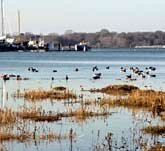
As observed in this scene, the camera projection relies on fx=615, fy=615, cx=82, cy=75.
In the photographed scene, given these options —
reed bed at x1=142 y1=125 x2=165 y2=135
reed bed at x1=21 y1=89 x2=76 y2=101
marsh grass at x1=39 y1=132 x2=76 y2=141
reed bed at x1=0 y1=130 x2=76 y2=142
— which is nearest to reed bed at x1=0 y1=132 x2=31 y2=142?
reed bed at x1=0 y1=130 x2=76 y2=142

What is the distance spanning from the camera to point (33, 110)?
28609 millimetres

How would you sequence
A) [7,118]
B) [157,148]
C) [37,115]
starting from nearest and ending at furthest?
[157,148]
[7,118]
[37,115]

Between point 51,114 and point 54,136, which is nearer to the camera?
point 54,136

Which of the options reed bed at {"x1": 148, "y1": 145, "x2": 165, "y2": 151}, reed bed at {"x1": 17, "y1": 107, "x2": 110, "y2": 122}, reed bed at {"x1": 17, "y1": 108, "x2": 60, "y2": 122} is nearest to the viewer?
reed bed at {"x1": 148, "y1": 145, "x2": 165, "y2": 151}

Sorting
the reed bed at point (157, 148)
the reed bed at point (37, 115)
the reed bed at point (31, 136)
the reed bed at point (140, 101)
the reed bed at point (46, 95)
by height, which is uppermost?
the reed bed at point (157, 148)

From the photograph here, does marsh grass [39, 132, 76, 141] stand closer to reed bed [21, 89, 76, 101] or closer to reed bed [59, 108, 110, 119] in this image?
reed bed [59, 108, 110, 119]

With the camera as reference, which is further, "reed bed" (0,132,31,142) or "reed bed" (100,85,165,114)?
"reed bed" (100,85,165,114)

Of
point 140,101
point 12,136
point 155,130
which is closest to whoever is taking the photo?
point 12,136

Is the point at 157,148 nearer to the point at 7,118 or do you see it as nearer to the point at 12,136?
the point at 12,136

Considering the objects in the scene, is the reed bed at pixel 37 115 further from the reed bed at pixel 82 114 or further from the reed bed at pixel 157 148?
the reed bed at pixel 157 148

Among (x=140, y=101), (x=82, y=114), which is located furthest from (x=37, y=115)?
(x=140, y=101)

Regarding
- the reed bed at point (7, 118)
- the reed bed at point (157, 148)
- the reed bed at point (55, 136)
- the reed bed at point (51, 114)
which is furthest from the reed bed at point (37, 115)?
the reed bed at point (157, 148)

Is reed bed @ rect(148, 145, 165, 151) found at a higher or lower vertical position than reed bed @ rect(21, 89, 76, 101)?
higher

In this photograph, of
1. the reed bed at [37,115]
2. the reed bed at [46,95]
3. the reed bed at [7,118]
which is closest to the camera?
the reed bed at [7,118]
